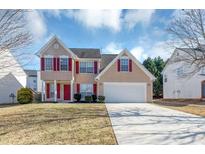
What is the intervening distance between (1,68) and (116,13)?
5.42 m

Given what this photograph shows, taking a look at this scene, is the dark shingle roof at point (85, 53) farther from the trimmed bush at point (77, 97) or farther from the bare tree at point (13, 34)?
the bare tree at point (13, 34)

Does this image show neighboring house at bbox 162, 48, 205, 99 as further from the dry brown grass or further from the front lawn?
the dry brown grass

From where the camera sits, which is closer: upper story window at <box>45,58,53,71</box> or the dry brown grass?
the dry brown grass

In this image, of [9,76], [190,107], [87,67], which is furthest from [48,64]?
Answer: [190,107]

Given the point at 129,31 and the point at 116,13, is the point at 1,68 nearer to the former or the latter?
the point at 116,13

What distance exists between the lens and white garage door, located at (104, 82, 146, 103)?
2083 centimetres

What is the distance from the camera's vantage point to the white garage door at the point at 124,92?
20.8 metres

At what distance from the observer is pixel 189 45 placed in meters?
15.2

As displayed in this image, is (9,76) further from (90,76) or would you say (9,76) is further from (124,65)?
(124,65)

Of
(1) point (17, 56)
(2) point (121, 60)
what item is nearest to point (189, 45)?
(2) point (121, 60)

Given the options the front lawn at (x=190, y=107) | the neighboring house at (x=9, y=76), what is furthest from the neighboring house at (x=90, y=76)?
the neighboring house at (x=9, y=76)

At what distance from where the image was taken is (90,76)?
881 inches

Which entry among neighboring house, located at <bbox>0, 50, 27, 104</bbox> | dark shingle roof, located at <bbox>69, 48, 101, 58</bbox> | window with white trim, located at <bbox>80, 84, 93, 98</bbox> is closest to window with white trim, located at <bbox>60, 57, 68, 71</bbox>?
dark shingle roof, located at <bbox>69, 48, 101, 58</bbox>

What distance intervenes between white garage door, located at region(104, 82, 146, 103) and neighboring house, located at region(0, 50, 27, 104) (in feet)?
22.0
